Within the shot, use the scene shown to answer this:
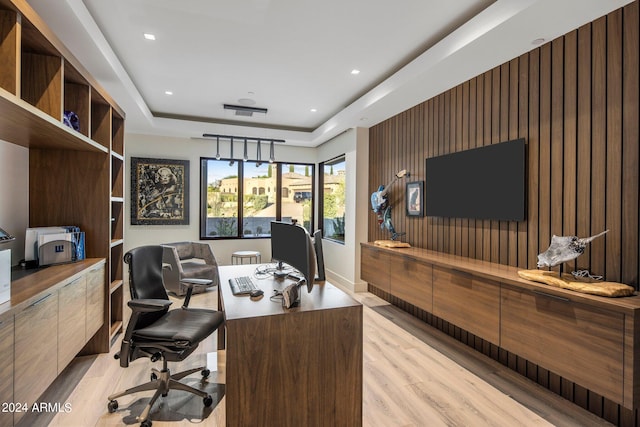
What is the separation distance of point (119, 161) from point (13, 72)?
1961 mm

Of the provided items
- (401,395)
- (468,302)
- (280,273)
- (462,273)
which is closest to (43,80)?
(280,273)

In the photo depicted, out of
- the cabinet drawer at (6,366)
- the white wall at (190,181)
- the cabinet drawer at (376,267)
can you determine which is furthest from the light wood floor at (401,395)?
the white wall at (190,181)

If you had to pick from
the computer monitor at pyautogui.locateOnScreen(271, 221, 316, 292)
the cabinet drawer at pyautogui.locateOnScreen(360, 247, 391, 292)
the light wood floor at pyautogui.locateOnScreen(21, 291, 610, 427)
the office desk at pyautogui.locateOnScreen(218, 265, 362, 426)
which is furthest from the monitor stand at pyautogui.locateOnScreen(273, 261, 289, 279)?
the cabinet drawer at pyautogui.locateOnScreen(360, 247, 391, 292)

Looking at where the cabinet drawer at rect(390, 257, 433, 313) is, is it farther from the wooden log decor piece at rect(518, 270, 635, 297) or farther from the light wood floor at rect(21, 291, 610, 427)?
the wooden log decor piece at rect(518, 270, 635, 297)

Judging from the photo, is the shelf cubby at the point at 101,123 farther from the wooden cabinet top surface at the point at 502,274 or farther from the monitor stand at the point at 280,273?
the wooden cabinet top surface at the point at 502,274

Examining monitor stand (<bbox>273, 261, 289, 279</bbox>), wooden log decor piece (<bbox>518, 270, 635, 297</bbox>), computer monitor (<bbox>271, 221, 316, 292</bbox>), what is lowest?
monitor stand (<bbox>273, 261, 289, 279</bbox>)

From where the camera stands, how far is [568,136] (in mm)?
2367

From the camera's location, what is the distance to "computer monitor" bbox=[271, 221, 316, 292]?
194 centimetres

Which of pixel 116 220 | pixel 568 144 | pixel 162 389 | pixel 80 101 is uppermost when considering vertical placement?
pixel 80 101

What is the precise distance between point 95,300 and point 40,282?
77 centimetres

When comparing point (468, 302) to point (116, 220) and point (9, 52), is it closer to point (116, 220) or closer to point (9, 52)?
point (9, 52)

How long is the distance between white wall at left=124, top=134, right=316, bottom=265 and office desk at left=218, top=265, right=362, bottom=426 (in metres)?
4.67

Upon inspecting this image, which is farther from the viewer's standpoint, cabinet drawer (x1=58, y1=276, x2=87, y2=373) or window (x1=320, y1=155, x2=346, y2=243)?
window (x1=320, y1=155, x2=346, y2=243)

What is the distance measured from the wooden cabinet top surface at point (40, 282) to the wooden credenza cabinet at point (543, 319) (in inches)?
117
